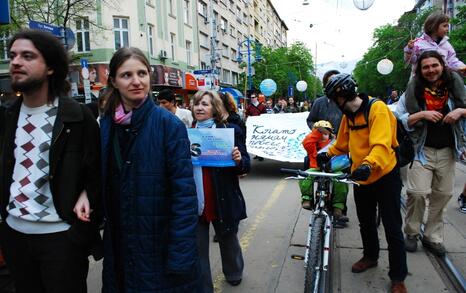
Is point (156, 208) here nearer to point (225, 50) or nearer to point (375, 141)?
point (375, 141)

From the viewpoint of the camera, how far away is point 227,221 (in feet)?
10.8

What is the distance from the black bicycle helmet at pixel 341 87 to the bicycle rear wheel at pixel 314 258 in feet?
3.04

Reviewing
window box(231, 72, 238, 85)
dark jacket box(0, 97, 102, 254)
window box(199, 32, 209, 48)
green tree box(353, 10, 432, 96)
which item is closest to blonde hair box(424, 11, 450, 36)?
dark jacket box(0, 97, 102, 254)

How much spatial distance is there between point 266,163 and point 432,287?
283 inches

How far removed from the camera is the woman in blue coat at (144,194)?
2.11 m

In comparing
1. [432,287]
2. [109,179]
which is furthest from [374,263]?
[109,179]

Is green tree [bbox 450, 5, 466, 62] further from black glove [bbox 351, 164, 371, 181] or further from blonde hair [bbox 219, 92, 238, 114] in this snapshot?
black glove [bbox 351, 164, 371, 181]

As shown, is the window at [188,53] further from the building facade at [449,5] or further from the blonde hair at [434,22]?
the building facade at [449,5]

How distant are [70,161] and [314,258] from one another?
1.76 m

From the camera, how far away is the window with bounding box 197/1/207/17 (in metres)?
35.2

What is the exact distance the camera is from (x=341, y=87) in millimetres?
3104

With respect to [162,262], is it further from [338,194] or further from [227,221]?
[338,194]

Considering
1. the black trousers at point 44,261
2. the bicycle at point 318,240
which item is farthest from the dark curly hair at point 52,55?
the bicycle at point 318,240

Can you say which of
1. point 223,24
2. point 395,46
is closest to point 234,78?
point 223,24
